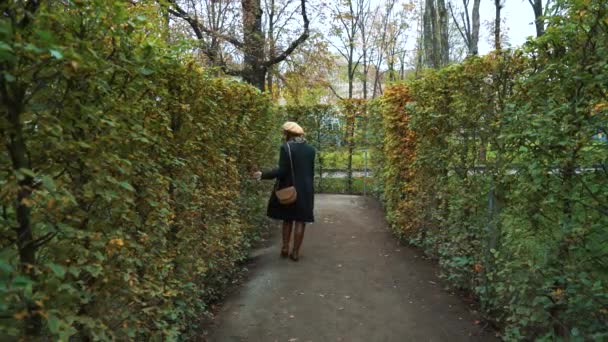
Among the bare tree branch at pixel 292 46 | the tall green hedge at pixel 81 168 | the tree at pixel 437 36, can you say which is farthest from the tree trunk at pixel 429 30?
the tall green hedge at pixel 81 168

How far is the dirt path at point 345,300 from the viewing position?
4027mm

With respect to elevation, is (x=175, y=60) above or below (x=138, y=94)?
above

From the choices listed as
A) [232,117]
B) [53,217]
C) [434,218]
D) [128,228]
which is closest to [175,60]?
[128,228]

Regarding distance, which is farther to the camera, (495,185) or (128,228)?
(495,185)

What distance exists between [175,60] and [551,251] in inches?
107

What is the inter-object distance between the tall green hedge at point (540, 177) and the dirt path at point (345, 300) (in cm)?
50

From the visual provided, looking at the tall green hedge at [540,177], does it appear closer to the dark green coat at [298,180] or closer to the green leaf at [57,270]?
the dark green coat at [298,180]

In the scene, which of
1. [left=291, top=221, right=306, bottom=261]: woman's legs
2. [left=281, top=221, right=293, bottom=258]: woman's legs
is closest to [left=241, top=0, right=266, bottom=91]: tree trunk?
[left=281, top=221, right=293, bottom=258]: woman's legs

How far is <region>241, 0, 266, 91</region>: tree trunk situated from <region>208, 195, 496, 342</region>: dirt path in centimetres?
765

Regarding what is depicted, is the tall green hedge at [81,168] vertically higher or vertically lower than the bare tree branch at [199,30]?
lower

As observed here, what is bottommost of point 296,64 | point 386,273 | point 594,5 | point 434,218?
point 386,273

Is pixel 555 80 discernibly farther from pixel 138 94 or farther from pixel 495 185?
pixel 138 94

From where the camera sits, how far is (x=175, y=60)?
9.64 feet

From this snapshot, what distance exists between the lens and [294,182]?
598cm
